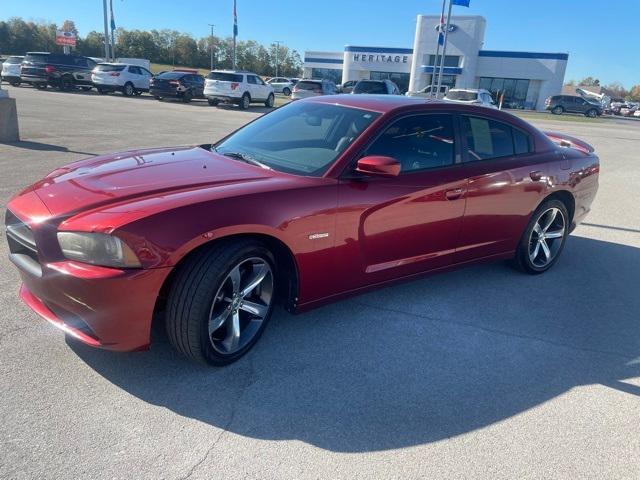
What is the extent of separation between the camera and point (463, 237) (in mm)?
4188

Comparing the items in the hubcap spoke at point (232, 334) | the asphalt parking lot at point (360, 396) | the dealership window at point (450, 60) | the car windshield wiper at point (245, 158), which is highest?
the dealership window at point (450, 60)

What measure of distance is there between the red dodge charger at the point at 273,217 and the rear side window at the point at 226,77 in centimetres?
2183

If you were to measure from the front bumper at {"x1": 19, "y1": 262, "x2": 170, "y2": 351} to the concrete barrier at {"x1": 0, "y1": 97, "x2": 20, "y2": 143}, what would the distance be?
9.26m

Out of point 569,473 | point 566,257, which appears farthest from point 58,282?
point 566,257

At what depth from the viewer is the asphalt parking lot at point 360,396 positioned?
2.38 meters

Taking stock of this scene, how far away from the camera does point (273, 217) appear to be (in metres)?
3.00

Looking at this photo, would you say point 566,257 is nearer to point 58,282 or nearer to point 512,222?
point 512,222

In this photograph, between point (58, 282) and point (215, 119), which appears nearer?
point (58, 282)

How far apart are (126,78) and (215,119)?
12480 millimetres

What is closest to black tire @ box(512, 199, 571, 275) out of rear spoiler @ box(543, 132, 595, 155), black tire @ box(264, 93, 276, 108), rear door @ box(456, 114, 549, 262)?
rear door @ box(456, 114, 549, 262)

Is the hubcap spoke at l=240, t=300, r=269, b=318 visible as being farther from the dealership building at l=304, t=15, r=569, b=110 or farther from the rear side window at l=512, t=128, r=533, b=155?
the dealership building at l=304, t=15, r=569, b=110

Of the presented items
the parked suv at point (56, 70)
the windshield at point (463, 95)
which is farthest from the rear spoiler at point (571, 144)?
the parked suv at point (56, 70)

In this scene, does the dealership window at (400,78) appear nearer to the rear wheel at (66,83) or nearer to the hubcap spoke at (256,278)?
the rear wheel at (66,83)

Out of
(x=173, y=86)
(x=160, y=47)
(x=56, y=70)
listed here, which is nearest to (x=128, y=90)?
(x=56, y=70)
